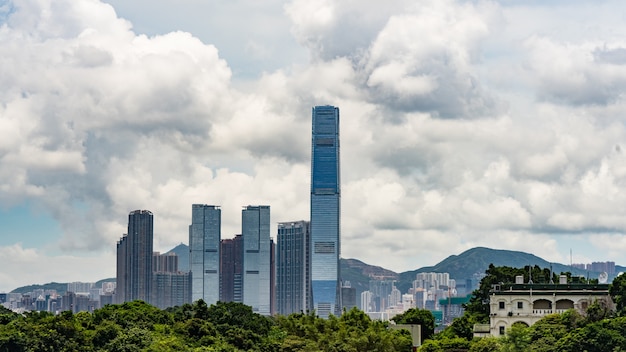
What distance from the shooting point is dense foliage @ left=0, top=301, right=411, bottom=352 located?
6322 cm

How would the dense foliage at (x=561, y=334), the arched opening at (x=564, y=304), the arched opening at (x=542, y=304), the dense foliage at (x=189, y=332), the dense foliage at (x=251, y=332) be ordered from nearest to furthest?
the dense foliage at (x=189, y=332)
the dense foliage at (x=251, y=332)
the dense foliage at (x=561, y=334)
the arched opening at (x=564, y=304)
the arched opening at (x=542, y=304)

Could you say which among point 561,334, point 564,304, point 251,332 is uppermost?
point 564,304

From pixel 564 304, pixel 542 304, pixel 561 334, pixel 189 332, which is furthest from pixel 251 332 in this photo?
pixel 564 304

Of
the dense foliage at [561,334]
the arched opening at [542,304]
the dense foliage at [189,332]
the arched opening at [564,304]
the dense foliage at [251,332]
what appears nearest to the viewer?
the dense foliage at [189,332]

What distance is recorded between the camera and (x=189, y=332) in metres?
71.6

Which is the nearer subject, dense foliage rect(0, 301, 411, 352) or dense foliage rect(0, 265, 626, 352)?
dense foliage rect(0, 301, 411, 352)

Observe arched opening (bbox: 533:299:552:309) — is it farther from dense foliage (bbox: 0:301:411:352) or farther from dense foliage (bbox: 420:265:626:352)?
dense foliage (bbox: 0:301:411:352)

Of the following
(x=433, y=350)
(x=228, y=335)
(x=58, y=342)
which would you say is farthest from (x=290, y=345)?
(x=58, y=342)

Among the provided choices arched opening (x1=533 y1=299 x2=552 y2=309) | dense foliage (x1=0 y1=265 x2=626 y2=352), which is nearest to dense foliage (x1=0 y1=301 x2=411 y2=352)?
dense foliage (x1=0 y1=265 x2=626 y2=352)

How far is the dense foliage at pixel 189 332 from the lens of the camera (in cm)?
6322

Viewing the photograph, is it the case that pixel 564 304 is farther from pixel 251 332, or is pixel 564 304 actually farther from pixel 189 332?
pixel 189 332

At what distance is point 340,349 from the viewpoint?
70.4m

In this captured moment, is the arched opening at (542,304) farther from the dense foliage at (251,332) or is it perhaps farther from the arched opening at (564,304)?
the dense foliage at (251,332)

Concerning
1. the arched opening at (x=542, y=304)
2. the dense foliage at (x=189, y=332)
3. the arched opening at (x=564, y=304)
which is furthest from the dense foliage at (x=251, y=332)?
the arched opening at (x=542, y=304)
